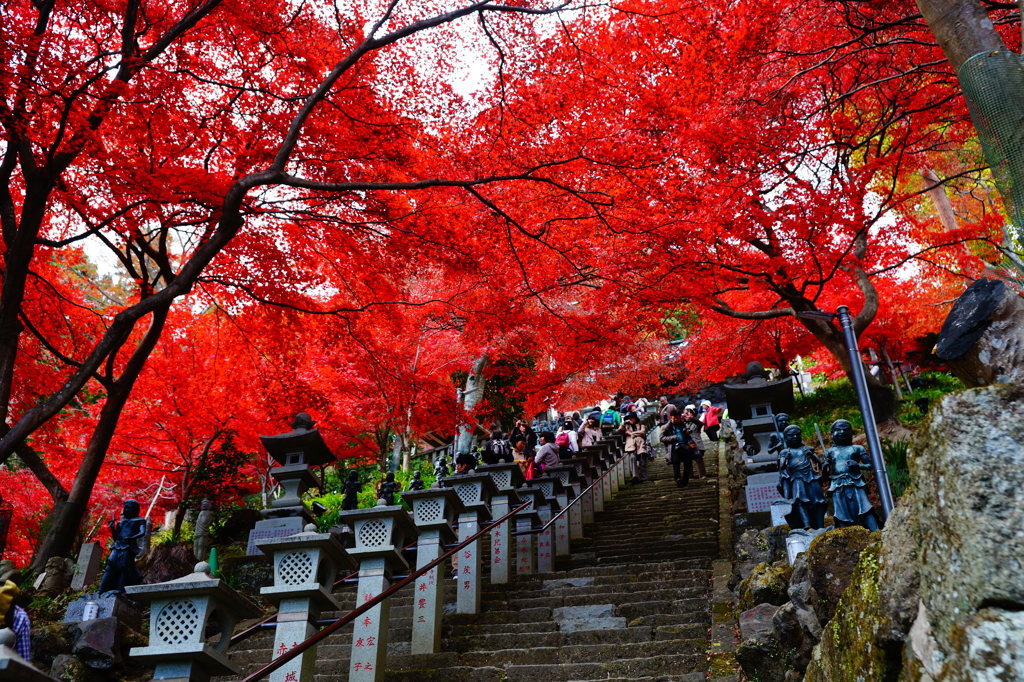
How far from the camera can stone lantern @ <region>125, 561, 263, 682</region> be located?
480cm

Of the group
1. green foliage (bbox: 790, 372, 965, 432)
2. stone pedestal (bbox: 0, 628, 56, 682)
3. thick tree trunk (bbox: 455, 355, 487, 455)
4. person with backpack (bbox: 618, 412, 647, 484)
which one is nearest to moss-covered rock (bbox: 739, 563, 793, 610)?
stone pedestal (bbox: 0, 628, 56, 682)

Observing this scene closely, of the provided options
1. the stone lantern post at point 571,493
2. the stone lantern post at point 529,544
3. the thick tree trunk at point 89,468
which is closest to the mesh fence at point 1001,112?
the stone lantern post at point 529,544

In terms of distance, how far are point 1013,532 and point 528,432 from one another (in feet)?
53.7

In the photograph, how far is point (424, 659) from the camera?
738cm

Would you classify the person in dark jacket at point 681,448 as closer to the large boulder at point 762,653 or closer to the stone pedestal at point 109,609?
the large boulder at point 762,653

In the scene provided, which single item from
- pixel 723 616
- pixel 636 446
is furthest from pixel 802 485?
pixel 636 446

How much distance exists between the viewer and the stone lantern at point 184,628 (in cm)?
480

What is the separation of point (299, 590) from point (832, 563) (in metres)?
4.56

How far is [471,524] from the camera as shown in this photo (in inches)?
367

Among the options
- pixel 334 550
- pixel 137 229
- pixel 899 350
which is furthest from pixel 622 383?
pixel 334 550

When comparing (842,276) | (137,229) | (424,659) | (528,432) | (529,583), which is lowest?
(424,659)

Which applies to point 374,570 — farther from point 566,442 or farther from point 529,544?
point 566,442

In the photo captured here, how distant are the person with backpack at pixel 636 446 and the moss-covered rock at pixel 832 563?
13313 mm

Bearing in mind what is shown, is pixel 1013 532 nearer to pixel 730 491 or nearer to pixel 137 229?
pixel 137 229
